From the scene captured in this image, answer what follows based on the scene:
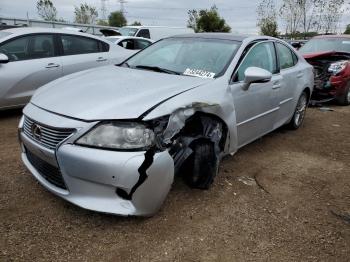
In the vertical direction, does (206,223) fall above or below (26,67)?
below

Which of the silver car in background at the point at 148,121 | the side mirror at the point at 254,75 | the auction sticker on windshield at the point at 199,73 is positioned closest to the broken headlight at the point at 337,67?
the silver car in background at the point at 148,121

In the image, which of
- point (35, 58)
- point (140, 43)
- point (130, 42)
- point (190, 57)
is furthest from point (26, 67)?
point (140, 43)

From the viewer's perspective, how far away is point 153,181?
2.72 metres

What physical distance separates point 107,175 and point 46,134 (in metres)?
0.62

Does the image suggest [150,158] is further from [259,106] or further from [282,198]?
[259,106]

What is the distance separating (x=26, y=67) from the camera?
5809mm

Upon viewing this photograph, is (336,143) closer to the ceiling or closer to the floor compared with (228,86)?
closer to the floor

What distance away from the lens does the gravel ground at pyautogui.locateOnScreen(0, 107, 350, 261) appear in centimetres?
265

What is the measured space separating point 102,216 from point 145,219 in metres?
0.34

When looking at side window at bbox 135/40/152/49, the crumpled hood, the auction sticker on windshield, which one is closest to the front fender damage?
the crumpled hood

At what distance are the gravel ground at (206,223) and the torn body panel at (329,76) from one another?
418cm

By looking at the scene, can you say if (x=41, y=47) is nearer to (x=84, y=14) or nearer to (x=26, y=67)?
(x=26, y=67)

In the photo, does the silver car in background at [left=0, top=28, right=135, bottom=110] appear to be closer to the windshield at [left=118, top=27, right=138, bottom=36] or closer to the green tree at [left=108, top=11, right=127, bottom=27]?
the windshield at [left=118, top=27, right=138, bottom=36]

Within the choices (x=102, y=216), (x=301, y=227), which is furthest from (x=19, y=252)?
(x=301, y=227)
